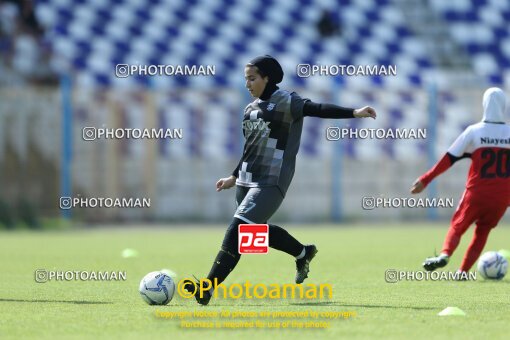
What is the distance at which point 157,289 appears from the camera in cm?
771

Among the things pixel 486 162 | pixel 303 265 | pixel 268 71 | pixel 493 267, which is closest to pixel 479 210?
pixel 486 162

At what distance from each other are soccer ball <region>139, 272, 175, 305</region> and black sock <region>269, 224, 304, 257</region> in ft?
3.15

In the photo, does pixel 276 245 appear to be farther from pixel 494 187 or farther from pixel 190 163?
pixel 190 163

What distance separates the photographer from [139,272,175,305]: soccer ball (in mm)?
7711

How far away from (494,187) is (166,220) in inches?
506

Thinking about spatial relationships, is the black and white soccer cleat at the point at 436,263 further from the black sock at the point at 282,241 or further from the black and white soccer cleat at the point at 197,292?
the black and white soccer cleat at the point at 197,292

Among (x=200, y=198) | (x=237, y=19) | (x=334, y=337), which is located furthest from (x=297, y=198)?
(x=334, y=337)

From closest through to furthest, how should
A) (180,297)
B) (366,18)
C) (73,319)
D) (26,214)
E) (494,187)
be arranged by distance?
(73,319), (180,297), (494,187), (26,214), (366,18)

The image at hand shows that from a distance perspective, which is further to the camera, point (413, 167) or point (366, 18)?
point (366, 18)

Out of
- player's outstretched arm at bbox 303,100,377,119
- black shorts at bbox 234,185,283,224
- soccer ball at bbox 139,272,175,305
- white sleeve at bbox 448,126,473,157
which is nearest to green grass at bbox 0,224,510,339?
soccer ball at bbox 139,272,175,305

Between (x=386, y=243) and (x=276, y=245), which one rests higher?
(x=276, y=245)

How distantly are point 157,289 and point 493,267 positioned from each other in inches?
142

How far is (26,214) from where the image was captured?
67.2 feet

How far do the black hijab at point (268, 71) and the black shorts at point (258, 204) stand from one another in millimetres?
757
